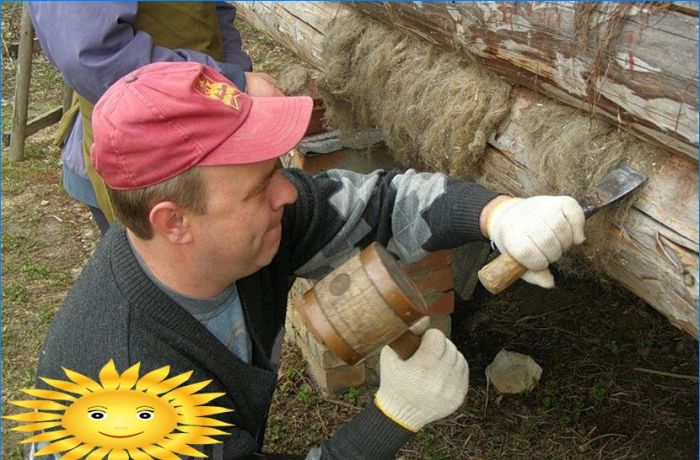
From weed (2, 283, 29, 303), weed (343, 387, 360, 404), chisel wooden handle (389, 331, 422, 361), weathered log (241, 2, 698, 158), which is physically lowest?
weed (2, 283, 29, 303)

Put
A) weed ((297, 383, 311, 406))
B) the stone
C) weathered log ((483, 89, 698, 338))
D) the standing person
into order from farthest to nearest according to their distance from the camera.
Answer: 1. weed ((297, 383, 311, 406))
2. the stone
3. the standing person
4. weathered log ((483, 89, 698, 338))

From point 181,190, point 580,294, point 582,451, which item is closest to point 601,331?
point 580,294

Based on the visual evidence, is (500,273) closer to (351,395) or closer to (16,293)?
(351,395)

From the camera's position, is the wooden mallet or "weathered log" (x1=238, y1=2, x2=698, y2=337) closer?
"weathered log" (x1=238, y1=2, x2=698, y2=337)

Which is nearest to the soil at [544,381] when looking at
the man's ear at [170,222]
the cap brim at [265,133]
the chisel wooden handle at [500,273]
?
the chisel wooden handle at [500,273]

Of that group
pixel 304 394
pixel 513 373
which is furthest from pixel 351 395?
pixel 513 373

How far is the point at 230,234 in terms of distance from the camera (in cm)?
198

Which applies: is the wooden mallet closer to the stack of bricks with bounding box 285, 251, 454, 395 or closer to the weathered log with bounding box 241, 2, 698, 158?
the weathered log with bounding box 241, 2, 698, 158

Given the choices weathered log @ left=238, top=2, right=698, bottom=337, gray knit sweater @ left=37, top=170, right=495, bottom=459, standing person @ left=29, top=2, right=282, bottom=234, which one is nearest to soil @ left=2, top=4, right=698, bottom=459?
gray knit sweater @ left=37, top=170, right=495, bottom=459

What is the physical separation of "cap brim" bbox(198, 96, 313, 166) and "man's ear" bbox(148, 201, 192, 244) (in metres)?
0.15

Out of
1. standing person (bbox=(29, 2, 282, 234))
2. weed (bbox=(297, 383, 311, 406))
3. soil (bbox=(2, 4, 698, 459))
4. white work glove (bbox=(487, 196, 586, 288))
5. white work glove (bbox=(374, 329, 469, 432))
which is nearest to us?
white work glove (bbox=(487, 196, 586, 288))

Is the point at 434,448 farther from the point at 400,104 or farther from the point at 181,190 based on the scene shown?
the point at 181,190

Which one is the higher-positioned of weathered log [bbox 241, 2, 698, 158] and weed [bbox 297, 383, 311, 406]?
weathered log [bbox 241, 2, 698, 158]

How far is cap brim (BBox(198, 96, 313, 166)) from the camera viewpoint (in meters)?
1.90
